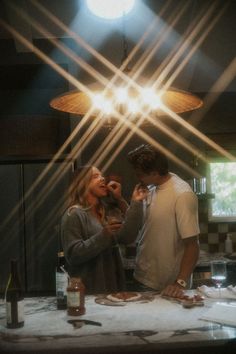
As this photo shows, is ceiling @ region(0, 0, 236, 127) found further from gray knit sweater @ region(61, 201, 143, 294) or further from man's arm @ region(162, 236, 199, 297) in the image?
man's arm @ region(162, 236, 199, 297)

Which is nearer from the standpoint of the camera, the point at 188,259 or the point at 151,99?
the point at 151,99

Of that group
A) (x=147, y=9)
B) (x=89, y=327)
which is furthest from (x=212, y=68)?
(x=89, y=327)

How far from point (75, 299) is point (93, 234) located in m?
0.65

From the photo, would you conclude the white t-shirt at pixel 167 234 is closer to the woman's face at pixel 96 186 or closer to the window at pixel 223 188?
the woman's face at pixel 96 186

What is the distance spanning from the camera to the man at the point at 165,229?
2.44m

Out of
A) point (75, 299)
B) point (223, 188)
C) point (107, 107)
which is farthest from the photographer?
point (223, 188)

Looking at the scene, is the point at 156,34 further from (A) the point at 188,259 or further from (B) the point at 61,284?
(B) the point at 61,284

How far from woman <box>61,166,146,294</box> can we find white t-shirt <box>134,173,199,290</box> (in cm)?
12

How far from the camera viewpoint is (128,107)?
2154 mm

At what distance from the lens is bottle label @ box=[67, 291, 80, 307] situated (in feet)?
6.28

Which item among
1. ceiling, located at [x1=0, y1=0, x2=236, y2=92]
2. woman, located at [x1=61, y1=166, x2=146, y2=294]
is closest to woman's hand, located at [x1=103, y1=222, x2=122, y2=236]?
woman, located at [x1=61, y1=166, x2=146, y2=294]

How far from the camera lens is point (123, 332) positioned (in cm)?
165

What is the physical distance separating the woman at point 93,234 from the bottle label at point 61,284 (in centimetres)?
33

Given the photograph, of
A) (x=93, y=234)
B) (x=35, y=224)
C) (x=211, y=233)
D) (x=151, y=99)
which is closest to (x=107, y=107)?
(x=151, y=99)
